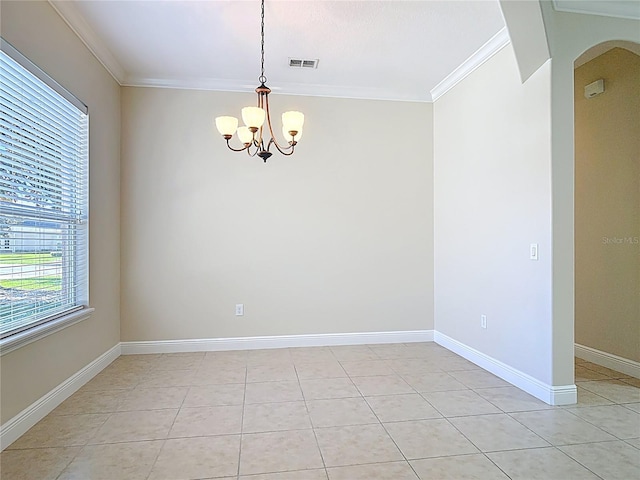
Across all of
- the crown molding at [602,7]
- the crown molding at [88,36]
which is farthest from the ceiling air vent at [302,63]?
the crown molding at [602,7]

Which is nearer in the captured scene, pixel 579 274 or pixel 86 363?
pixel 86 363

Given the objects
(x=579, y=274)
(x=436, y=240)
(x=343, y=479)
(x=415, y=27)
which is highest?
(x=415, y=27)

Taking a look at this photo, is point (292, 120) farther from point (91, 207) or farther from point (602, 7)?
point (602, 7)

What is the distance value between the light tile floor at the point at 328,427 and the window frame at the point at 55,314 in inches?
21.6

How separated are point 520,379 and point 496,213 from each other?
131 cm

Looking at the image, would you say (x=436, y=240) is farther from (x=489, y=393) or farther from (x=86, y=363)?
(x=86, y=363)

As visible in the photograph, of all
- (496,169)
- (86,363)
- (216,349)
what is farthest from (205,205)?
(496,169)

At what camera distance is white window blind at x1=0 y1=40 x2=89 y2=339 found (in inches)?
90.4

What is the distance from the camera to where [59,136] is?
287cm

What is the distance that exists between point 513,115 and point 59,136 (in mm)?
3334

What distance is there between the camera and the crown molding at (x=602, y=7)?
271 cm

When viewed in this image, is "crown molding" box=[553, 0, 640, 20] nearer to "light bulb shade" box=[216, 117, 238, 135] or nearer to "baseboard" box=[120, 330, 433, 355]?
"light bulb shade" box=[216, 117, 238, 135]

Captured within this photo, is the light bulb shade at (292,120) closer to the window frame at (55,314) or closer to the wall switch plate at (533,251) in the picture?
the window frame at (55,314)

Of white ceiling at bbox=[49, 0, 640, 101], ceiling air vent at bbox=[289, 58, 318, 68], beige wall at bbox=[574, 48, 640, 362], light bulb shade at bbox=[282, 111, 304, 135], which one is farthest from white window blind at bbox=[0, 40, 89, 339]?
beige wall at bbox=[574, 48, 640, 362]
